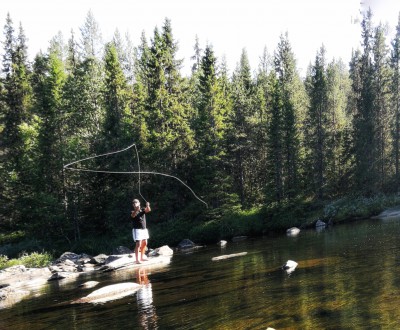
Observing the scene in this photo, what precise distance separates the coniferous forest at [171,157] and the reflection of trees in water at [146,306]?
858 inches

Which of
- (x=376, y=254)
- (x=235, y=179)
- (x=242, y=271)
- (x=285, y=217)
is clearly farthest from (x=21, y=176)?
(x=376, y=254)

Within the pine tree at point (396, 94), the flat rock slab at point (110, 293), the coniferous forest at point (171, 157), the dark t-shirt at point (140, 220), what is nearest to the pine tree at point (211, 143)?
the coniferous forest at point (171, 157)

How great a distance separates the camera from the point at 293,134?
1634 inches

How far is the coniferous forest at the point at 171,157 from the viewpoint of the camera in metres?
37.2

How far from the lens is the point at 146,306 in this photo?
9.57 metres

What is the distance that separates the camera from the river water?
7.35 metres

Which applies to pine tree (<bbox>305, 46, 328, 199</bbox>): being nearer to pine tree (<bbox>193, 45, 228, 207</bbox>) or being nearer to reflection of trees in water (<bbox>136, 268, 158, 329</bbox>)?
pine tree (<bbox>193, 45, 228, 207</bbox>)

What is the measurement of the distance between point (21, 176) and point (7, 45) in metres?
19.2

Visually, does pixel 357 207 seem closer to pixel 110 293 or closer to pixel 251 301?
pixel 110 293

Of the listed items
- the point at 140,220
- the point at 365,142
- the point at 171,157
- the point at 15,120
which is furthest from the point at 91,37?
the point at 140,220

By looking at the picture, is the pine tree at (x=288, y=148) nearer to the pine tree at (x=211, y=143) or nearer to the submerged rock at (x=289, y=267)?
the pine tree at (x=211, y=143)

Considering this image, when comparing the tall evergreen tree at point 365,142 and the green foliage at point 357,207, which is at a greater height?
the tall evergreen tree at point 365,142

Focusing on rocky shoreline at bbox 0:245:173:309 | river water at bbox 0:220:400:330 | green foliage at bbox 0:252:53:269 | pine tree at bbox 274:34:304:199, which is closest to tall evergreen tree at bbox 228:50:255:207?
pine tree at bbox 274:34:304:199

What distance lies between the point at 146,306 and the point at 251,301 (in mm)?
2544
